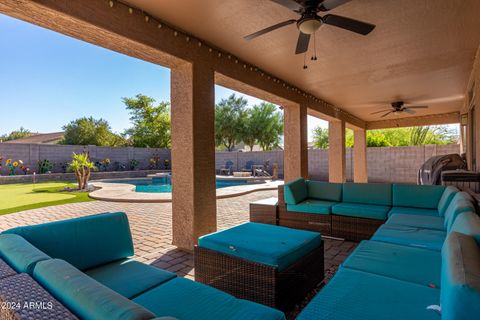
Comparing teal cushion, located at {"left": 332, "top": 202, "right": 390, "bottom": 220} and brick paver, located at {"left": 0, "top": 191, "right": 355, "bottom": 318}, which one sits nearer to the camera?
brick paver, located at {"left": 0, "top": 191, "right": 355, "bottom": 318}

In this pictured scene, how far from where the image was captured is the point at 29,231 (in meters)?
1.68

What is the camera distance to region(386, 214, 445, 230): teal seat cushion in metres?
2.85

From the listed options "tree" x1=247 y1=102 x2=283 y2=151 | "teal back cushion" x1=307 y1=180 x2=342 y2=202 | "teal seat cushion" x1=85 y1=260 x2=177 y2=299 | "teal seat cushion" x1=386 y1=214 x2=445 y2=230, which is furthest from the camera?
"tree" x1=247 y1=102 x2=283 y2=151

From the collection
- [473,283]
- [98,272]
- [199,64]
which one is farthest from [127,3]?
[473,283]

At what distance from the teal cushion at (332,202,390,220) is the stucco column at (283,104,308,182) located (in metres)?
2.35

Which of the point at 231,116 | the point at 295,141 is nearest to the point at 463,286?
the point at 295,141

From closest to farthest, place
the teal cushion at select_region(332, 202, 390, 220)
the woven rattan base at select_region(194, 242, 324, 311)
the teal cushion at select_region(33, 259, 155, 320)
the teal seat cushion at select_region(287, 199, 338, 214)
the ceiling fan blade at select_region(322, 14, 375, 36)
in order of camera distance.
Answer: the teal cushion at select_region(33, 259, 155, 320) → the woven rattan base at select_region(194, 242, 324, 311) → the ceiling fan blade at select_region(322, 14, 375, 36) → the teal cushion at select_region(332, 202, 390, 220) → the teal seat cushion at select_region(287, 199, 338, 214)

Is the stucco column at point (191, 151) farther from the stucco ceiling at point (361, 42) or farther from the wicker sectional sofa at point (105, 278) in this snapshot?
the wicker sectional sofa at point (105, 278)

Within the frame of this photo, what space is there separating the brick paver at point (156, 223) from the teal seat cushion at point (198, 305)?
126 centimetres

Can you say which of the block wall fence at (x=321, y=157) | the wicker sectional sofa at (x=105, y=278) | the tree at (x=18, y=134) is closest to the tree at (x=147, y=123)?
the block wall fence at (x=321, y=157)

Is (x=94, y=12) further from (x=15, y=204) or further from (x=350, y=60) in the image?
(x=15, y=204)

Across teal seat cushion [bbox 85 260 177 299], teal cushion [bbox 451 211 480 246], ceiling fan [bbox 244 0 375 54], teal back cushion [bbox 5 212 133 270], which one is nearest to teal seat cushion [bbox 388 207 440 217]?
teal cushion [bbox 451 211 480 246]

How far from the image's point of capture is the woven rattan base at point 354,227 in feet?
12.0

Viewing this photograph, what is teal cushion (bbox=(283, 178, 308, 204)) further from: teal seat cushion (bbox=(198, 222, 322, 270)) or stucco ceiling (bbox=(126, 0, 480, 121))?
stucco ceiling (bbox=(126, 0, 480, 121))
